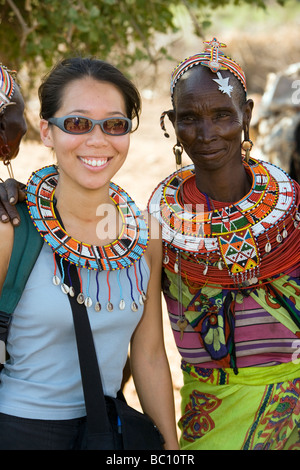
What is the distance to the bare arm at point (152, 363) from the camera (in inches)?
106

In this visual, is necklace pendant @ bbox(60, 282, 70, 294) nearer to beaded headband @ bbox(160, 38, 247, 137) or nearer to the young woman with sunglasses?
the young woman with sunglasses

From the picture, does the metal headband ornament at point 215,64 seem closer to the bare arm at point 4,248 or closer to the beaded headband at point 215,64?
the beaded headband at point 215,64

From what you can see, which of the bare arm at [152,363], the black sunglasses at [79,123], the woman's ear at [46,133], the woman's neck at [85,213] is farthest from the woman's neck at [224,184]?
the woman's ear at [46,133]

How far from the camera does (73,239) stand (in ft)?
8.23

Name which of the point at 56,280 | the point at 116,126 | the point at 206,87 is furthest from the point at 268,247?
the point at 56,280

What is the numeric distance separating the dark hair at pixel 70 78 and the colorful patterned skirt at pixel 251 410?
137 cm

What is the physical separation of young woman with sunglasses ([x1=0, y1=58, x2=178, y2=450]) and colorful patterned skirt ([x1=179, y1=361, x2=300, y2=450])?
32 centimetres

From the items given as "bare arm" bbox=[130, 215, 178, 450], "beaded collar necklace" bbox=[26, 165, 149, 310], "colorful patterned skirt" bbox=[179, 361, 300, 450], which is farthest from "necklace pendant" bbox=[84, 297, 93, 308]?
"colorful patterned skirt" bbox=[179, 361, 300, 450]

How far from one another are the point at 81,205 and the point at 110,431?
90 centimetres

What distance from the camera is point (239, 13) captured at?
25.3m

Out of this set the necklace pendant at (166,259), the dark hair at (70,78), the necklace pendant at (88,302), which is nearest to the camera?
the necklace pendant at (88,302)

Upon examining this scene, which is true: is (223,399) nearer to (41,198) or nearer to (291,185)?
(291,185)

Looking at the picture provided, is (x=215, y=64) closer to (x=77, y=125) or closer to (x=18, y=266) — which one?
(x=77, y=125)

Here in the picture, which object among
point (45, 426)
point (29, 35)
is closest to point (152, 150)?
point (29, 35)
